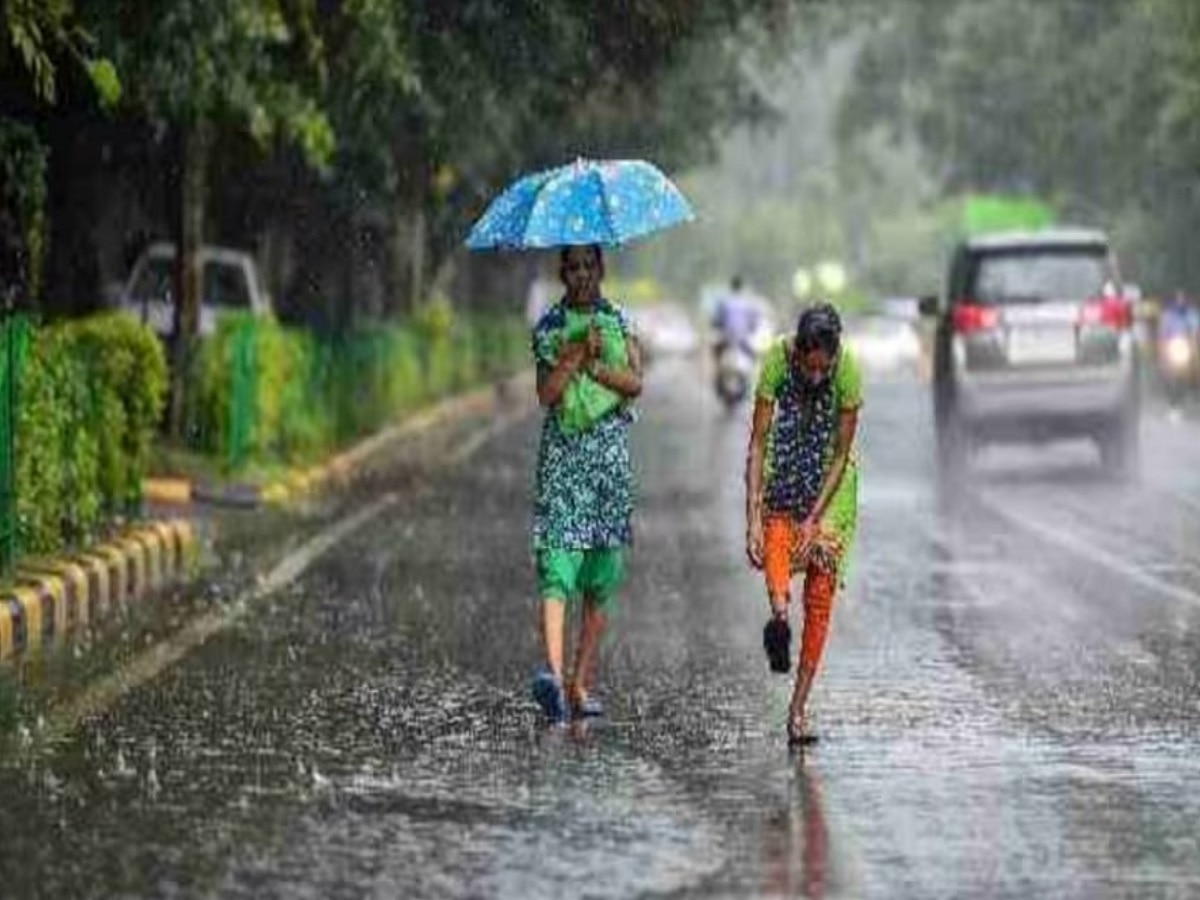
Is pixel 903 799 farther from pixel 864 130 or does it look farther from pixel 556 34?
pixel 864 130

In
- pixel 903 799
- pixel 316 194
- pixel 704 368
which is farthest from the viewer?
pixel 704 368

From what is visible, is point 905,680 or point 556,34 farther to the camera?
point 556,34

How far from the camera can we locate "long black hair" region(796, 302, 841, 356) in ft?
31.3

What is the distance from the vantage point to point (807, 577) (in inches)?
392

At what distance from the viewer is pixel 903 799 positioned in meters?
8.59

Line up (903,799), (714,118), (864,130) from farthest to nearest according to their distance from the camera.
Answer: (864,130) → (714,118) → (903,799)

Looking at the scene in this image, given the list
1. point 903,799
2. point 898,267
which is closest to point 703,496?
point 903,799

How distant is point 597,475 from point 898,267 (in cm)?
10103

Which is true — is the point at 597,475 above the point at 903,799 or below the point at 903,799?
above

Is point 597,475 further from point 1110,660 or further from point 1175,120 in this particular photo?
point 1175,120

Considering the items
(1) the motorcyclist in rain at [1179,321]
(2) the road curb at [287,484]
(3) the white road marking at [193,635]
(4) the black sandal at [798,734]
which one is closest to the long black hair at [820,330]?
(4) the black sandal at [798,734]

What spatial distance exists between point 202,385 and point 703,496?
420 cm

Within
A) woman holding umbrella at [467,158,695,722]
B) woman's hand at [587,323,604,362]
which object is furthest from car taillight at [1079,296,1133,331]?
woman's hand at [587,323,604,362]

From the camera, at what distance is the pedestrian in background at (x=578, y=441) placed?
1020 cm
